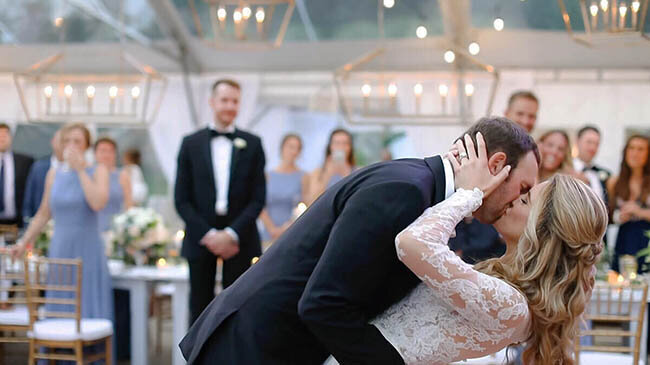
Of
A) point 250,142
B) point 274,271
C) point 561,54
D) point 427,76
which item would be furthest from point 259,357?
point 561,54

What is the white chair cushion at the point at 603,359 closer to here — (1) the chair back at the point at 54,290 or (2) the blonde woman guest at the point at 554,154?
(2) the blonde woman guest at the point at 554,154

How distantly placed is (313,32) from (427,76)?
2.83 m

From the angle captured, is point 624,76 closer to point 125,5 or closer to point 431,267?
point 125,5

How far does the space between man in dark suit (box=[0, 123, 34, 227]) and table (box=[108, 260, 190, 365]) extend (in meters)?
3.46

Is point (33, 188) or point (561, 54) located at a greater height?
point (561, 54)

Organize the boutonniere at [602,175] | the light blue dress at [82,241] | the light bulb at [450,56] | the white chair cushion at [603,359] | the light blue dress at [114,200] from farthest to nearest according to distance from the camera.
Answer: the light bulb at [450,56] → the light blue dress at [114,200] → the boutonniere at [602,175] → the light blue dress at [82,241] → the white chair cushion at [603,359]

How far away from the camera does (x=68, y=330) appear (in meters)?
5.28

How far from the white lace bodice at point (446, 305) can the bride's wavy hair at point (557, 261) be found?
0.08m

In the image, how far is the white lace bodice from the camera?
6.02ft

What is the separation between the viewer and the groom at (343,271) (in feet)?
6.00

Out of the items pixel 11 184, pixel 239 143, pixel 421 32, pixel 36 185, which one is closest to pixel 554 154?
pixel 239 143

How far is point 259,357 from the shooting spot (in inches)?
79.2

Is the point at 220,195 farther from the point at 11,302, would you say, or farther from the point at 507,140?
the point at 507,140

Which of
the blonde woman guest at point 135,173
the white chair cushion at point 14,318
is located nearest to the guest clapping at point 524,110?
the white chair cushion at point 14,318
